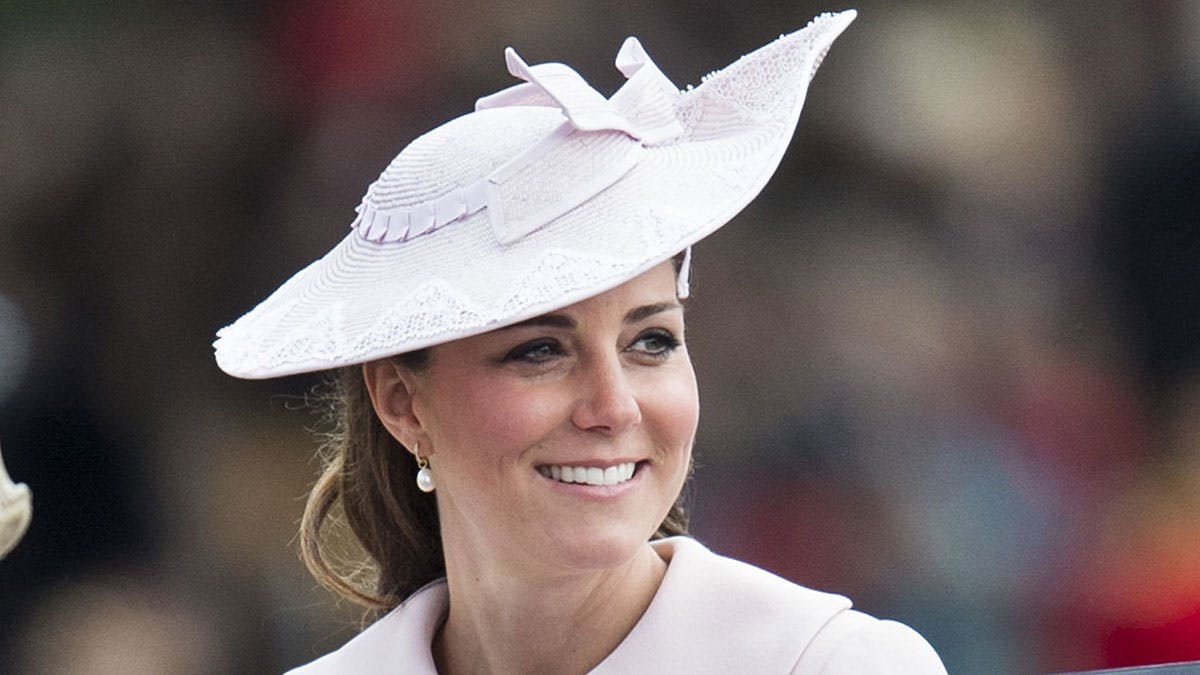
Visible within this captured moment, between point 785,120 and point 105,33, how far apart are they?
2.24 m

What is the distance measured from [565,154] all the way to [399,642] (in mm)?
664

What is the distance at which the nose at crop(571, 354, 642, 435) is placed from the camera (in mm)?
2066

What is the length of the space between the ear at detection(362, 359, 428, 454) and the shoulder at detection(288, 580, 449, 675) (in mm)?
244

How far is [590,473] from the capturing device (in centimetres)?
209

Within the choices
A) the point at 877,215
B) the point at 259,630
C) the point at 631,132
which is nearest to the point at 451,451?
the point at 631,132

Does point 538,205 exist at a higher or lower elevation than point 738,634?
higher

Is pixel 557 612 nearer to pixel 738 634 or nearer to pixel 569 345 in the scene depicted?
pixel 738 634

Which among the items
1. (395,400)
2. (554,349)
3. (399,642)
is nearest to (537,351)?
(554,349)

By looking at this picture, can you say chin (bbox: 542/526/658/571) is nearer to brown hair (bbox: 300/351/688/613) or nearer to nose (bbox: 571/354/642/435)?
nose (bbox: 571/354/642/435)

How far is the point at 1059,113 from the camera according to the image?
4285 millimetres

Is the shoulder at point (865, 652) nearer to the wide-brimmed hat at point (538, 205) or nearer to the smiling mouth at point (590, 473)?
the smiling mouth at point (590, 473)

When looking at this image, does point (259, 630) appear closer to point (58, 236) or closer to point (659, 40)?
point (58, 236)

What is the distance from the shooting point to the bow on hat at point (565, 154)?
2.07 metres

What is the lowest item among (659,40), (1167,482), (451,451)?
(1167,482)
